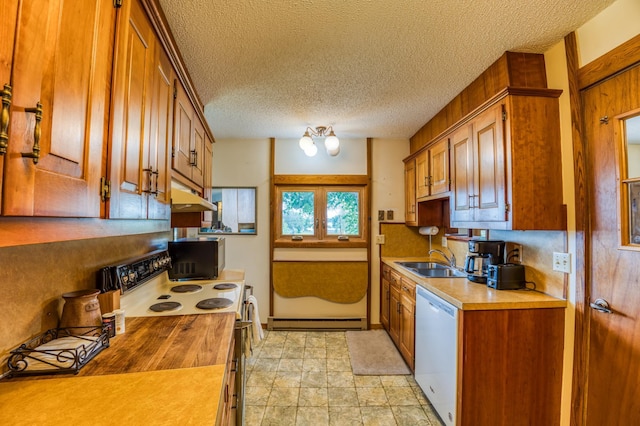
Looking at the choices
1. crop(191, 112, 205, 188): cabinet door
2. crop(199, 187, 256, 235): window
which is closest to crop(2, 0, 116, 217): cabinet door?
crop(191, 112, 205, 188): cabinet door

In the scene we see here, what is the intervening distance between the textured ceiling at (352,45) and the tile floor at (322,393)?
2.45m

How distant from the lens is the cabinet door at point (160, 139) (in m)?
1.22

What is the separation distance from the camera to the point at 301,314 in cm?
352

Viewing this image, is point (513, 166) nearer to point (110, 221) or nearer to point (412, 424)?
point (412, 424)

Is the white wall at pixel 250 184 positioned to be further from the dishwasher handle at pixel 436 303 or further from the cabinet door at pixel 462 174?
the cabinet door at pixel 462 174

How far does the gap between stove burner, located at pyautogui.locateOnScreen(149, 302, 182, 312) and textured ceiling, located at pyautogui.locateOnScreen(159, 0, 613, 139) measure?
1.57 m

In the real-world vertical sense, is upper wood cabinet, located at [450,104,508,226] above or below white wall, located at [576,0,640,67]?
below

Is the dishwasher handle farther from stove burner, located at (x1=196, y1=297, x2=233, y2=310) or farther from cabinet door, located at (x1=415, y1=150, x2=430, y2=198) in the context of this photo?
stove burner, located at (x1=196, y1=297, x2=233, y2=310)

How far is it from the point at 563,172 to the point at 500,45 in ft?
2.80

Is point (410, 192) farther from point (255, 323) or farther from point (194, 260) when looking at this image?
point (194, 260)

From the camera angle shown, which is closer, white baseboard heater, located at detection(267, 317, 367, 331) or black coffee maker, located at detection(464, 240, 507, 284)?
black coffee maker, located at detection(464, 240, 507, 284)

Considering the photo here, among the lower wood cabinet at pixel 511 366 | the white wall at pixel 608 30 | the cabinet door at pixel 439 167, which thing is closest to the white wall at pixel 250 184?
the cabinet door at pixel 439 167

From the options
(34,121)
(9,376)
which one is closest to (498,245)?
(34,121)

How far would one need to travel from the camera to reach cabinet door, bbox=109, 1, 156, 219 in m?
0.89
